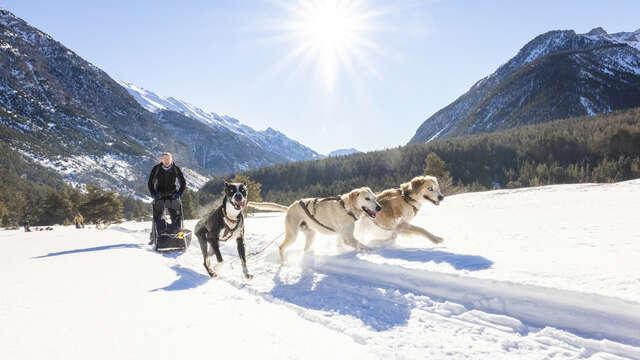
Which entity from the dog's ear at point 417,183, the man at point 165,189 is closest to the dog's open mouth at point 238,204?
the man at point 165,189

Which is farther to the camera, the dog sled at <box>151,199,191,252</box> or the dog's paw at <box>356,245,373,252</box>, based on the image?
the dog sled at <box>151,199,191,252</box>

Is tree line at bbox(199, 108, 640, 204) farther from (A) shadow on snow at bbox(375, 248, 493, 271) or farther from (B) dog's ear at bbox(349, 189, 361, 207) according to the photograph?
(A) shadow on snow at bbox(375, 248, 493, 271)

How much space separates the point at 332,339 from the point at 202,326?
49.0 inches

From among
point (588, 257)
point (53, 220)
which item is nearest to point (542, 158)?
point (588, 257)

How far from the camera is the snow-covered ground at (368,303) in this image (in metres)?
2.58

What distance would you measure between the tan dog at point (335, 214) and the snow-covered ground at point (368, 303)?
0.48m

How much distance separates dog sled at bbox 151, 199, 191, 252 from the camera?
7.14m

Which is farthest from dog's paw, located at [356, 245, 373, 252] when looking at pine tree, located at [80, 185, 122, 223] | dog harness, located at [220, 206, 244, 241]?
pine tree, located at [80, 185, 122, 223]

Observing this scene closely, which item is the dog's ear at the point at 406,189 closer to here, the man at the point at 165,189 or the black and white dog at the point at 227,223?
the black and white dog at the point at 227,223

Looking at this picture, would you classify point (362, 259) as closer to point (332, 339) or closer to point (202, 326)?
point (332, 339)

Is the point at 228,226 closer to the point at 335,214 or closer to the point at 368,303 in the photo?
the point at 335,214

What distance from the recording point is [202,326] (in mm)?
2910

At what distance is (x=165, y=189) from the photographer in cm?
745

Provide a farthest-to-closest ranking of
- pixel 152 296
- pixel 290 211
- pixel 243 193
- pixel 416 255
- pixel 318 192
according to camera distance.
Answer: pixel 318 192
pixel 290 211
pixel 243 193
pixel 416 255
pixel 152 296
